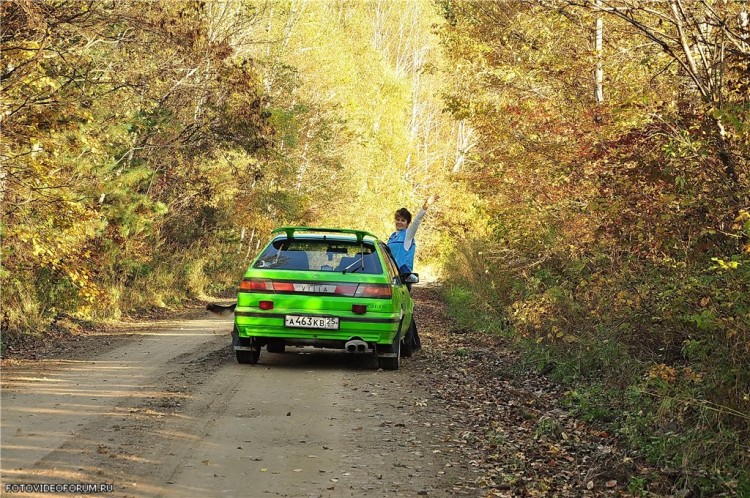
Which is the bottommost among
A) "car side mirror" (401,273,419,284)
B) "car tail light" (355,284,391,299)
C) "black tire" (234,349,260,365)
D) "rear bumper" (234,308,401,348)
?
"black tire" (234,349,260,365)

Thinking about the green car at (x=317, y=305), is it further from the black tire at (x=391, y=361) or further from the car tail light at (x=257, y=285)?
the black tire at (x=391, y=361)

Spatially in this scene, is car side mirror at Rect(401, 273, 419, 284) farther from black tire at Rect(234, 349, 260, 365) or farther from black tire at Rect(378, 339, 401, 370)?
black tire at Rect(234, 349, 260, 365)

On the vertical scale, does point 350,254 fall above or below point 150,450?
above

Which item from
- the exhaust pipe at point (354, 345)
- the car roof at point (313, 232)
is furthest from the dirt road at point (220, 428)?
the car roof at point (313, 232)

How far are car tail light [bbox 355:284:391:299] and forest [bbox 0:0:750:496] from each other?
87.6 inches

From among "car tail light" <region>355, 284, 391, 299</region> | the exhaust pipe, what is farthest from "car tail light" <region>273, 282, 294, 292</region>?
the exhaust pipe

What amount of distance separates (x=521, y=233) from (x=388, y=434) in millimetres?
8231

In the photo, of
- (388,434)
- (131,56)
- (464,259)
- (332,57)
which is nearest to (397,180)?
(332,57)

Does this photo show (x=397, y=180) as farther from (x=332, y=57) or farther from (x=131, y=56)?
(x=131, y=56)

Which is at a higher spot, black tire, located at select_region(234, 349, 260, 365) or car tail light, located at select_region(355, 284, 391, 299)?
car tail light, located at select_region(355, 284, 391, 299)

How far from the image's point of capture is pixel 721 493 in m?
6.10

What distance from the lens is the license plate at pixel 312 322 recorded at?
11773 mm

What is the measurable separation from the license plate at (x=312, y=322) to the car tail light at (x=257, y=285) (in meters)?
0.44

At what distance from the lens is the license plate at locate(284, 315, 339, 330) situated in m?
11.8
